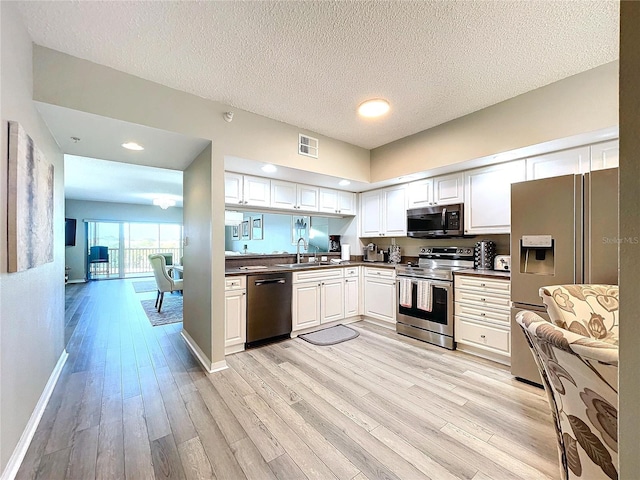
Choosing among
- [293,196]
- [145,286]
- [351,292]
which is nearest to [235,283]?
Result: [293,196]

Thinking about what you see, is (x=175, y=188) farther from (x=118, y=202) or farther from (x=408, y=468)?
(x=408, y=468)

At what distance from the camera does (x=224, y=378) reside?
95.8 inches

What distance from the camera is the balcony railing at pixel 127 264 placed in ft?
28.1

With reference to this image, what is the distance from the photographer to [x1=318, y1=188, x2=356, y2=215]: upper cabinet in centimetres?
416

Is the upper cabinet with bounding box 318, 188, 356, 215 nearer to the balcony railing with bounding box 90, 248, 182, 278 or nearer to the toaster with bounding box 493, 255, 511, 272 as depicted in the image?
the toaster with bounding box 493, 255, 511, 272

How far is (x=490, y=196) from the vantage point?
10.0 feet

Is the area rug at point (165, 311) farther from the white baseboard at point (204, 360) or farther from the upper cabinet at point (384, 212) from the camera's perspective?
the upper cabinet at point (384, 212)

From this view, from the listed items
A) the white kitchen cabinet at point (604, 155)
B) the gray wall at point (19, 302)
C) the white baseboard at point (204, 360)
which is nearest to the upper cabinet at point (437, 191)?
the white kitchen cabinet at point (604, 155)

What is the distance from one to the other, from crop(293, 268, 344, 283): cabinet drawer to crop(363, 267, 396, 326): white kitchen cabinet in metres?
0.48

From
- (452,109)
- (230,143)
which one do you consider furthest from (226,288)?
(452,109)

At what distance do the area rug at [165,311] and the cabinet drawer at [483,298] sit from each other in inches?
162

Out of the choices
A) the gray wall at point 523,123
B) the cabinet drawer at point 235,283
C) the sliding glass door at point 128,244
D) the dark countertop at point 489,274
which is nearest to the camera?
the gray wall at point 523,123

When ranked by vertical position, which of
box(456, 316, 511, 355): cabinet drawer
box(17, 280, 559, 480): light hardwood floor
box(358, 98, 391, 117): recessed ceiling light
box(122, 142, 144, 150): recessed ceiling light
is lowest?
box(17, 280, 559, 480): light hardwood floor

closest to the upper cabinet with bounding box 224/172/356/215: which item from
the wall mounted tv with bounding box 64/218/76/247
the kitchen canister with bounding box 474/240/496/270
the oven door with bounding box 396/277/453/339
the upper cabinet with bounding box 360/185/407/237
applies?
the upper cabinet with bounding box 360/185/407/237
